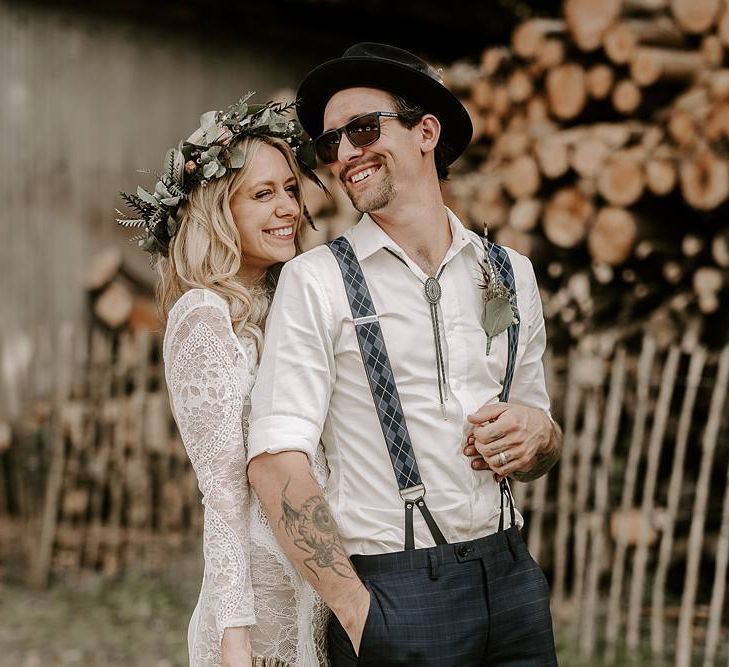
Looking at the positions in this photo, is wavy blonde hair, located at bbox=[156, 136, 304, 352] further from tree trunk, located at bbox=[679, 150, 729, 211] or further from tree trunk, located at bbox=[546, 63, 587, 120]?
tree trunk, located at bbox=[546, 63, 587, 120]

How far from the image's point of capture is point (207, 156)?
2.49 m

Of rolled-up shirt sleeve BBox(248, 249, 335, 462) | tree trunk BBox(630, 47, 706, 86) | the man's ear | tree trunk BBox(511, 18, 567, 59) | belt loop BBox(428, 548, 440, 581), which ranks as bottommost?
belt loop BBox(428, 548, 440, 581)

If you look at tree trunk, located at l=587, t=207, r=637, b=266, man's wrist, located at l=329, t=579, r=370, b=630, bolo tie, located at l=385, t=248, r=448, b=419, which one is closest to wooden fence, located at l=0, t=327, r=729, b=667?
tree trunk, located at l=587, t=207, r=637, b=266

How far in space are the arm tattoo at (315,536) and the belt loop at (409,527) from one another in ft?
0.47

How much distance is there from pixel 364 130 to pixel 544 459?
3.06 feet

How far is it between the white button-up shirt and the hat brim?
1.10ft

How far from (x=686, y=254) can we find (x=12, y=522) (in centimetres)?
434

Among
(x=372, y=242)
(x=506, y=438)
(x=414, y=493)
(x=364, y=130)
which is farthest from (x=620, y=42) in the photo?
(x=414, y=493)

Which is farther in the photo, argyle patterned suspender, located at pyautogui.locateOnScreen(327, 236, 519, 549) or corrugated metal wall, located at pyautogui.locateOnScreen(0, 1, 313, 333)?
corrugated metal wall, located at pyautogui.locateOnScreen(0, 1, 313, 333)

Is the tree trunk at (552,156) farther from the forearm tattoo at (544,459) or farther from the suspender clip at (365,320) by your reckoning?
the suspender clip at (365,320)

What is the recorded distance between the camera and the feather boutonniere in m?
2.30

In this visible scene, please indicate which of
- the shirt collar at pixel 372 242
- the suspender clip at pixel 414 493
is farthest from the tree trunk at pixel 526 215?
the suspender clip at pixel 414 493

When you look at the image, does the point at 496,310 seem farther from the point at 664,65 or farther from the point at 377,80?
the point at 664,65

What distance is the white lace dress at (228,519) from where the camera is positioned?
2.21 m
